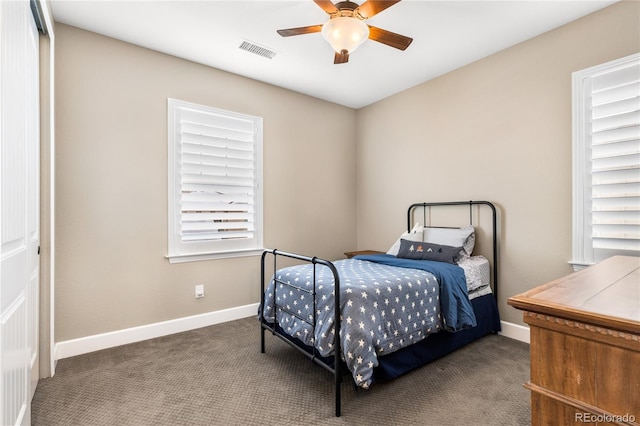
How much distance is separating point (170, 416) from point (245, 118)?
2868mm

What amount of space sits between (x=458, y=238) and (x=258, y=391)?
2.26 meters

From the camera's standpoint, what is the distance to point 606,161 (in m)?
2.41

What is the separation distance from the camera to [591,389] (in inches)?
35.4

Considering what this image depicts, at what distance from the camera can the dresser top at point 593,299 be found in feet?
2.87

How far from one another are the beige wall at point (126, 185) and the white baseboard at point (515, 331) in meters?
2.55

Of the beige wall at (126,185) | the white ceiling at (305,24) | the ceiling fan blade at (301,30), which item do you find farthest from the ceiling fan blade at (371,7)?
the beige wall at (126,185)

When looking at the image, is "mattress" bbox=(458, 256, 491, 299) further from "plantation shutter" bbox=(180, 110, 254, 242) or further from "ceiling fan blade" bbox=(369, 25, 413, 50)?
"plantation shutter" bbox=(180, 110, 254, 242)

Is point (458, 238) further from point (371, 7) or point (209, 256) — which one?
point (209, 256)

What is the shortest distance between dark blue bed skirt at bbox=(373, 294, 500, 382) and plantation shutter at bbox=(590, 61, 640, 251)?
3.30 ft

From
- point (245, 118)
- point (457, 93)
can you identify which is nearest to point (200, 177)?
point (245, 118)

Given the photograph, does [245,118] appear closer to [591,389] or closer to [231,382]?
[231,382]

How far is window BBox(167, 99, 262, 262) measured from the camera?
314cm

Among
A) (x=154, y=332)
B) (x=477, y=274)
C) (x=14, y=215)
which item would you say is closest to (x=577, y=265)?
(x=477, y=274)

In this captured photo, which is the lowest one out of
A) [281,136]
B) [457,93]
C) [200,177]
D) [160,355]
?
[160,355]
